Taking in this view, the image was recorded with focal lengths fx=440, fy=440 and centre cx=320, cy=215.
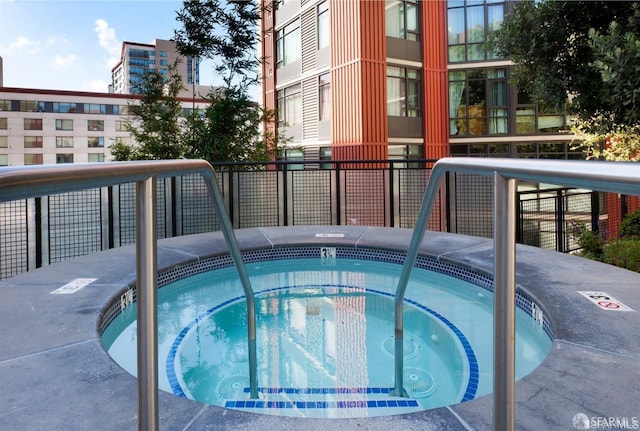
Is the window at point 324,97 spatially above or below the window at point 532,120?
above

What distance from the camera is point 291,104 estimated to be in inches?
731

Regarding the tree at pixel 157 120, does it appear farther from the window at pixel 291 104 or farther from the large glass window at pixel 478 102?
the large glass window at pixel 478 102

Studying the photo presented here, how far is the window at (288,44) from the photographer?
1772 cm

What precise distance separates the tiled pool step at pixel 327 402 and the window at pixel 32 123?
55.1 m

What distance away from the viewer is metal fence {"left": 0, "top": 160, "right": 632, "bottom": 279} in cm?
559

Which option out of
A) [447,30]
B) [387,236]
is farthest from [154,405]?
[447,30]

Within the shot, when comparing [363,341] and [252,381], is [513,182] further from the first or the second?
[363,341]

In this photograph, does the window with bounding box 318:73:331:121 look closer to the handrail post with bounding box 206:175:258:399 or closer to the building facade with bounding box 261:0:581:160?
the building facade with bounding box 261:0:581:160

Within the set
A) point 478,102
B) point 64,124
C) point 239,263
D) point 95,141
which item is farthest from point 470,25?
point 95,141

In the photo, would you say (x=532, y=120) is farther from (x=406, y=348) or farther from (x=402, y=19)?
(x=406, y=348)

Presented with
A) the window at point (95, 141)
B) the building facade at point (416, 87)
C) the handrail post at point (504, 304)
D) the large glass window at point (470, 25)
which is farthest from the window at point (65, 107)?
the handrail post at point (504, 304)

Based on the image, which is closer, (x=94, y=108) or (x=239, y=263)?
(x=239, y=263)

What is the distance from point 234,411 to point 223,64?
8.43 meters

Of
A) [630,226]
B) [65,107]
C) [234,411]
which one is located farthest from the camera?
[65,107]
